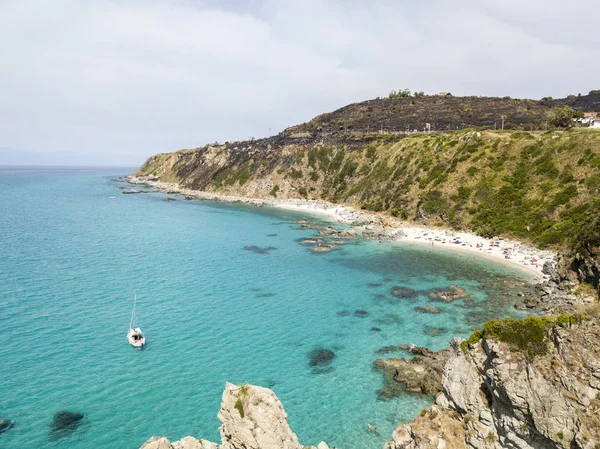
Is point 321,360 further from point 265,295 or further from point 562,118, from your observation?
point 562,118

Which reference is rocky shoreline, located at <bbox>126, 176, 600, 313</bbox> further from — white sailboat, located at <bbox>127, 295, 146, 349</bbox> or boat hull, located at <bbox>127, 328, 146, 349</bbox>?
boat hull, located at <bbox>127, 328, 146, 349</bbox>

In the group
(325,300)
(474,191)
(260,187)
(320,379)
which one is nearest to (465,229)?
(474,191)

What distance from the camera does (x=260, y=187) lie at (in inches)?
5871

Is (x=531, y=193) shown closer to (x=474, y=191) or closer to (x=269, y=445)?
(x=474, y=191)

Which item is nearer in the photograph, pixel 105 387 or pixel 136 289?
pixel 105 387

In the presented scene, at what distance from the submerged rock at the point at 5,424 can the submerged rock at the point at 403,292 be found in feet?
131

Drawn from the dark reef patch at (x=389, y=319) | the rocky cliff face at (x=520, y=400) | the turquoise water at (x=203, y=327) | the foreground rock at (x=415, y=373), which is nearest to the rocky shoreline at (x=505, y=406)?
the rocky cliff face at (x=520, y=400)

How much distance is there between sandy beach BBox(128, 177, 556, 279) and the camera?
196ft

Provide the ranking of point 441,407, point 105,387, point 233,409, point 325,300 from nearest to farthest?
1. point 233,409
2. point 441,407
3. point 105,387
4. point 325,300

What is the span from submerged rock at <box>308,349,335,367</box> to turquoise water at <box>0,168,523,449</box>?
0.63m

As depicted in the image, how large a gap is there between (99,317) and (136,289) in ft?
29.0

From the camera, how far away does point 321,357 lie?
33.2 m

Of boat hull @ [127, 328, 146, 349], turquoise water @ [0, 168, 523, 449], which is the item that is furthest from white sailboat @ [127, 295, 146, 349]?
turquoise water @ [0, 168, 523, 449]

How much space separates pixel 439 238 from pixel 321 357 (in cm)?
5091
